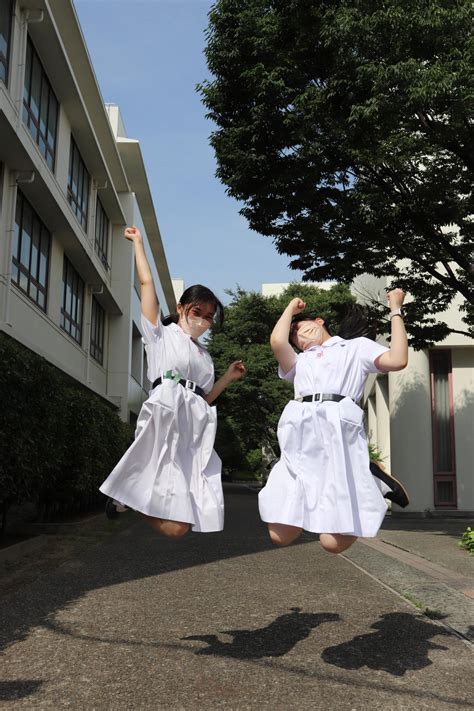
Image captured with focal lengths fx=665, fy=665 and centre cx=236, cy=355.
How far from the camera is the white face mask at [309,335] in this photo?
418 centimetres

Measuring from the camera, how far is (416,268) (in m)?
12.5

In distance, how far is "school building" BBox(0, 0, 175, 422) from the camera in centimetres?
1341

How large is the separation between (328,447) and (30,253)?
13.6 m

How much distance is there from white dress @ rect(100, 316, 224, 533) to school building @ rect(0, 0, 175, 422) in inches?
380

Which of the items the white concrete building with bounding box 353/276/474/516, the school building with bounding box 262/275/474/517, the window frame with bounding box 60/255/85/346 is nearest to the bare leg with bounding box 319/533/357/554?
the white concrete building with bounding box 353/276/474/516

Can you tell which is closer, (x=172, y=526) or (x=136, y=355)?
(x=172, y=526)

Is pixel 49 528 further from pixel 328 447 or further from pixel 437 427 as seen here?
pixel 437 427

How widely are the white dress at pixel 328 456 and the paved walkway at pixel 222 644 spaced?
3.03ft

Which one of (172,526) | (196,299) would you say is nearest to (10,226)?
(196,299)

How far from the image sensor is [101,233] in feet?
80.4

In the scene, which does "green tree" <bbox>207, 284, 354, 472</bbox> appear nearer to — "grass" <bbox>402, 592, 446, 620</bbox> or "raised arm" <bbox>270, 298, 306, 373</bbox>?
"grass" <bbox>402, 592, 446, 620</bbox>

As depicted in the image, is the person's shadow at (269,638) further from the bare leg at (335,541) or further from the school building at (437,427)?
the school building at (437,427)

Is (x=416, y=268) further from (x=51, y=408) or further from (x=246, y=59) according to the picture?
(x=51, y=408)

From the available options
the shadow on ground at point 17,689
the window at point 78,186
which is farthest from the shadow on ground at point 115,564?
the window at point 78,186
